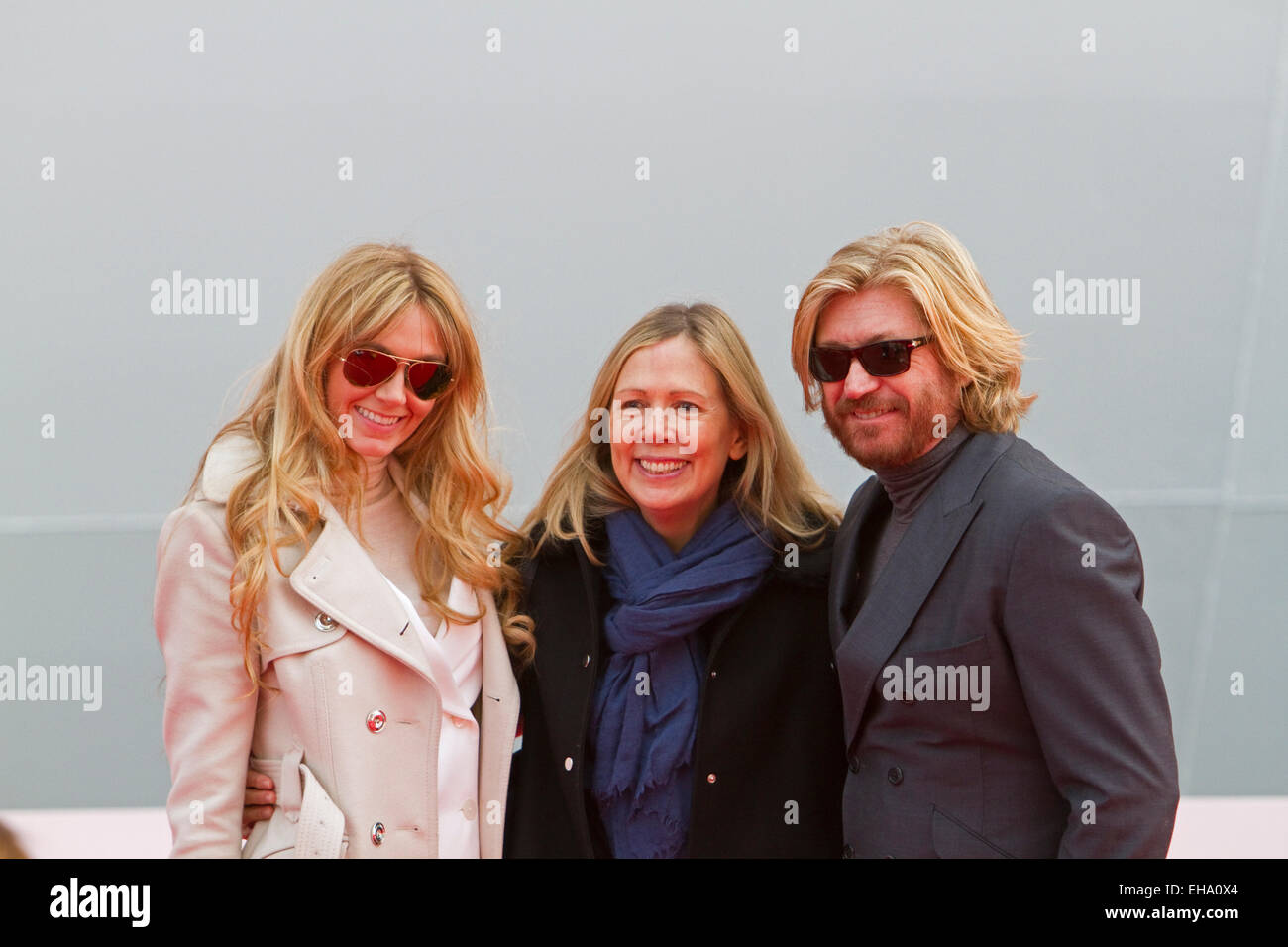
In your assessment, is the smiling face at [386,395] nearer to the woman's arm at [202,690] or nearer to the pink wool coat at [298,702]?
the pink wool coat at [298,702]

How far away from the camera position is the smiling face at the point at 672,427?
2836 millimetres

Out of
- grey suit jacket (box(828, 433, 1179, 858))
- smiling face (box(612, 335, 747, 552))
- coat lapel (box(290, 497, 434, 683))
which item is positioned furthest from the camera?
smiling face (box(612, 335, 747, 552))

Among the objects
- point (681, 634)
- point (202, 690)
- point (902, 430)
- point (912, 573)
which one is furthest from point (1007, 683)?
point (202, 690)

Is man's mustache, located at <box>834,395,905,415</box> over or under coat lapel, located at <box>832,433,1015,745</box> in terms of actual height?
over

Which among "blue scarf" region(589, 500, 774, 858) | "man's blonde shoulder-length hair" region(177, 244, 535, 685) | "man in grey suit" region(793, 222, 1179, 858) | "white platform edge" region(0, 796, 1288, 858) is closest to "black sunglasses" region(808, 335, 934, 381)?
"man in grey suit" region(793, 222, 1179, 858)

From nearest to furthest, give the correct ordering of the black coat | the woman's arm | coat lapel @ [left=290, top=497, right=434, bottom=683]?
the woman's arm → coat lapel @ [left=290, top=497, right=434, bottom=683] → the black coat

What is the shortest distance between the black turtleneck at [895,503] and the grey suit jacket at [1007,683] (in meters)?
0.03

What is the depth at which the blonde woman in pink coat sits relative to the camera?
8.13 ft

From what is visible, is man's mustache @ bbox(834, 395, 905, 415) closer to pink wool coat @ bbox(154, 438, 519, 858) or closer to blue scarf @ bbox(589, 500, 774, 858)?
blue scarf @ bbox(589, 500, 774, 858)

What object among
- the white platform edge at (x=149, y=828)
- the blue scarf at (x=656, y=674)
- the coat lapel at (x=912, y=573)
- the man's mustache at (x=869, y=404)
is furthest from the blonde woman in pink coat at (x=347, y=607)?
the white platform edge at (x=149, y=828)

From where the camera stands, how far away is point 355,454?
277cm

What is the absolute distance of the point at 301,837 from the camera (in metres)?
2.48

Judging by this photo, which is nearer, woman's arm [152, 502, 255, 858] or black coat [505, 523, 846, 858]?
woman's arm [152, 502, 255, 858]
